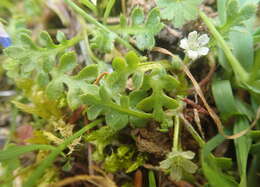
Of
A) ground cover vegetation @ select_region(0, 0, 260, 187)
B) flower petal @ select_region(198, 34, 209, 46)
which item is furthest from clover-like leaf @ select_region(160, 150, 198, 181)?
flower petal @ select_region(198, 34, 209, 46)

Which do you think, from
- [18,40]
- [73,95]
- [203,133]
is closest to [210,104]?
[203,133]

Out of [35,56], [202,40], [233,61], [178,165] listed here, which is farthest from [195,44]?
[35,56]

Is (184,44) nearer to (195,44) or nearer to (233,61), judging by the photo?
(195,44)

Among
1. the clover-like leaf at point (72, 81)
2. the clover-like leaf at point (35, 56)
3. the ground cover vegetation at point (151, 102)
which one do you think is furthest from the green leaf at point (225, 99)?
the clover-like leaf at point (35, 56)

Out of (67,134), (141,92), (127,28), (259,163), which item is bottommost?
(259,163)

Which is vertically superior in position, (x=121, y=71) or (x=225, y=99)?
(x=121, y=71)

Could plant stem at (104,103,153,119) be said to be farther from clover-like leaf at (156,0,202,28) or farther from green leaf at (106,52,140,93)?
clover-like leaf at (156,0,202,28)

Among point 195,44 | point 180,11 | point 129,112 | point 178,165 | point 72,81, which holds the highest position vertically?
point 180,11

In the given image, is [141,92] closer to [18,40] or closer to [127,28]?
[127,28]
